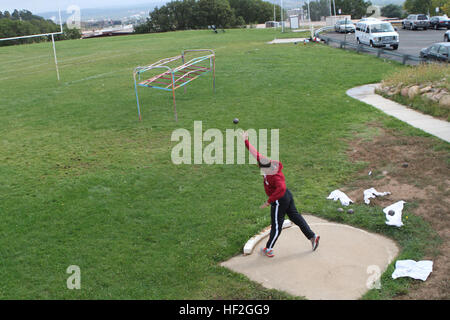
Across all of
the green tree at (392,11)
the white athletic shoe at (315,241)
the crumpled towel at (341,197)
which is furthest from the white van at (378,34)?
the green tree at (392,11)

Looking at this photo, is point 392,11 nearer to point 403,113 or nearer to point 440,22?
point 440,22

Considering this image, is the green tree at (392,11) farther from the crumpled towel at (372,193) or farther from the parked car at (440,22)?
the crumpled towel at (372,193)

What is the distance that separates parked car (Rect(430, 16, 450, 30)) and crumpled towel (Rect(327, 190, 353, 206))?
37.6 meters

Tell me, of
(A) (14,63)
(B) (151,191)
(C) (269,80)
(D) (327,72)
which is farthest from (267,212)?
(A) (14,63)

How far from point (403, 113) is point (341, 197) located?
6.39 metres

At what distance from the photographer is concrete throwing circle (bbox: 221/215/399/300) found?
5293mm

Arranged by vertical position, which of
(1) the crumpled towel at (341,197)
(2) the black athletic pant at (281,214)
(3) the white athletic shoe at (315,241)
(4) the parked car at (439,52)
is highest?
(4) the parked car at (439,52)

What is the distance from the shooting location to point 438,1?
5291 cm

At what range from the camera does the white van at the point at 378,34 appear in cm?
2638

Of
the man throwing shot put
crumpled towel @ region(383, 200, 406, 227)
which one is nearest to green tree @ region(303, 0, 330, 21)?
crumpled towel @ region(383, 200, 406, 227)

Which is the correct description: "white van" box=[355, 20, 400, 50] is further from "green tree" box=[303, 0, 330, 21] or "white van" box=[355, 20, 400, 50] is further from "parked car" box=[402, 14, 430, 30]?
"green tree" box=[303, 0, 330, 21]

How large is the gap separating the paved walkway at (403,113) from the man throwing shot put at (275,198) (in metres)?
5.97

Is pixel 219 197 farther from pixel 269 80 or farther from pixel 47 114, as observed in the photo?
pixel 269 80

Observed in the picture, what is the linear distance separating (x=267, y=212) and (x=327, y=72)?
44.2 feet
